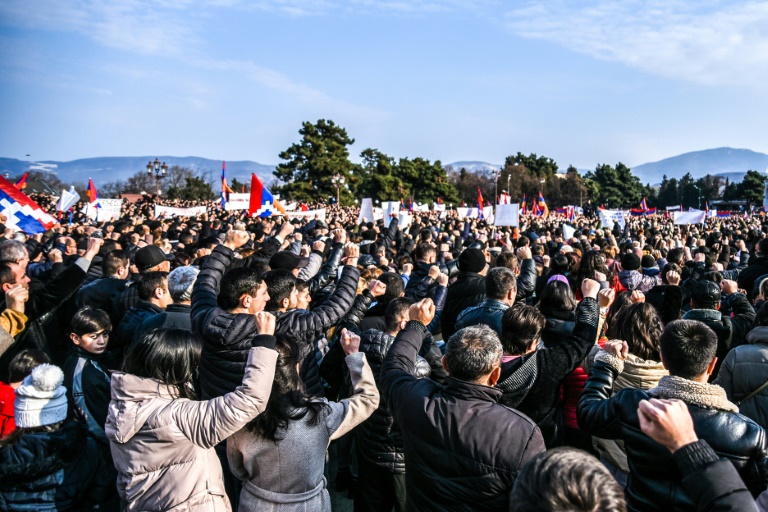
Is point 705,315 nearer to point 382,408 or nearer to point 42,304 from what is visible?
point 382,408

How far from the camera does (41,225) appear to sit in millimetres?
9438

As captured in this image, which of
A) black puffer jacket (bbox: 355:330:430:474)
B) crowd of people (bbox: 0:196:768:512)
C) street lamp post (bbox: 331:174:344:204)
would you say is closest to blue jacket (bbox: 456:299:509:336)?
crowd of people (bbox: 0:196:768:512)

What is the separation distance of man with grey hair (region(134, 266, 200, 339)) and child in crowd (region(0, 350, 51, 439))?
739 millimetres

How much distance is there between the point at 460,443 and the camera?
7.32 ft

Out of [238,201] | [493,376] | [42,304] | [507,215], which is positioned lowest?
[42,304]

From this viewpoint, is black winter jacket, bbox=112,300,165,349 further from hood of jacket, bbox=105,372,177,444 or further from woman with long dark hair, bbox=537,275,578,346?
woman with long dark hair, bbox=537,275,578,346

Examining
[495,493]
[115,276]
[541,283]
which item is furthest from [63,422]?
[541,283]

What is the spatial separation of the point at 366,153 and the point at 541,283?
70.1m

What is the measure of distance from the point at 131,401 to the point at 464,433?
1.40 metres

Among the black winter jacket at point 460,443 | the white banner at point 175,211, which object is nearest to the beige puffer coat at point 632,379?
the black winter jacket at point 460,443

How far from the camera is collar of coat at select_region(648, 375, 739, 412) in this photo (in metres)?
2.20

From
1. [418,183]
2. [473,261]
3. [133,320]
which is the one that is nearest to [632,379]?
[473,261]

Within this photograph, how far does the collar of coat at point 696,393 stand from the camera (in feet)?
7.22

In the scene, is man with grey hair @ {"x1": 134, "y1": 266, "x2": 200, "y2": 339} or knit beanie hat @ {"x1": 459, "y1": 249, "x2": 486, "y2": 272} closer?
man with grey hair @ {"x1": 134, "y1": 266, "x2": 200, "y2": 339}
